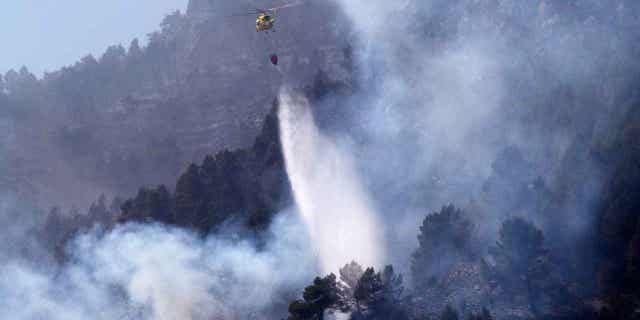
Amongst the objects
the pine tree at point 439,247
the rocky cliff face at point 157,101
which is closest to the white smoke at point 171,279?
the pine tree at point 439,247

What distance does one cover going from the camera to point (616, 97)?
35.4 meters

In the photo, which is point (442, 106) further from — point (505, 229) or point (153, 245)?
point (153, 245)

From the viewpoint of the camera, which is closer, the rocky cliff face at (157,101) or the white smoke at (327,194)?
the white smoke at (327,194)

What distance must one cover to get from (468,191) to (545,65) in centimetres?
1172

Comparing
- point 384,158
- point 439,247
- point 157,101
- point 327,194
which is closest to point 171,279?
point 439,247

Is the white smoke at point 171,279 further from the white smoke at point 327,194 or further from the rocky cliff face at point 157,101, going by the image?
the rocky cliff face at point 157,101

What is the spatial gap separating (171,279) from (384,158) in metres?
20.9

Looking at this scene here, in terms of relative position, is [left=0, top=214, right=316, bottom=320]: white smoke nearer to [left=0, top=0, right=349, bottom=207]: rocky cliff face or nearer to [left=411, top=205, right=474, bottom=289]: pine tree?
[left=411, top=205, right=474, bottom=289]: pine tree

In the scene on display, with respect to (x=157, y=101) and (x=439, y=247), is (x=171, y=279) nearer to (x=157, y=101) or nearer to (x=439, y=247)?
(x=439, y=247)

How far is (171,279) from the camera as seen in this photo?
37219mm

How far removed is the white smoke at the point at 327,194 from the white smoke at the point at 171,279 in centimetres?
289

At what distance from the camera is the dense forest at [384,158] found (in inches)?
1206

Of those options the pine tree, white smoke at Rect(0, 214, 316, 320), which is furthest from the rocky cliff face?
the pine tree

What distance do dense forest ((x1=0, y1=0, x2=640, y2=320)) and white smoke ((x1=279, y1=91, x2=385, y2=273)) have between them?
53 cm
